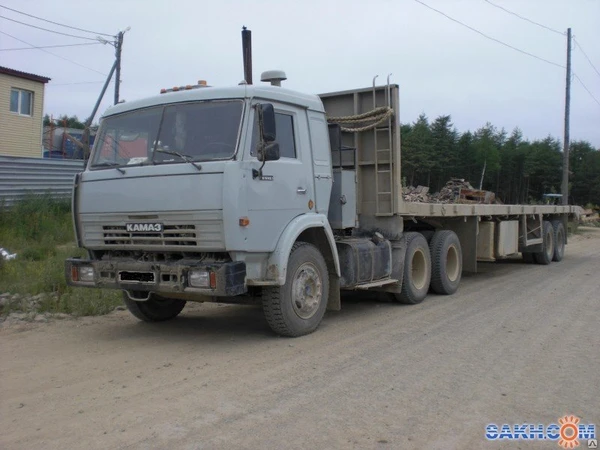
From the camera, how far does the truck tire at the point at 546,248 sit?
47.9ft

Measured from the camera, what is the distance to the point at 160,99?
20.7ft

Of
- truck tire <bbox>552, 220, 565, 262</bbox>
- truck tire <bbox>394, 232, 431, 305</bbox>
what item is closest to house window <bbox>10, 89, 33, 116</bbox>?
truck tire <bbox>394, 232, 431, 305</bbox>

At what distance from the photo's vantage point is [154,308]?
748 centimetres

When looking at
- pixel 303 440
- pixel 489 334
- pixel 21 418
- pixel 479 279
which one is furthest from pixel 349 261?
pixel 479 279

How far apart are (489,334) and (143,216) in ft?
13.6

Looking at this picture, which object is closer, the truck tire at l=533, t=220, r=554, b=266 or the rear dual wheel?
the rear dual wheel

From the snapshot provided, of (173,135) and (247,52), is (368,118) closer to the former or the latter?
(173,135)

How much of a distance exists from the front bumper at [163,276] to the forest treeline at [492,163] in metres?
32.9

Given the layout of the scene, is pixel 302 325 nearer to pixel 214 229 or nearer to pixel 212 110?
pixel 214 229

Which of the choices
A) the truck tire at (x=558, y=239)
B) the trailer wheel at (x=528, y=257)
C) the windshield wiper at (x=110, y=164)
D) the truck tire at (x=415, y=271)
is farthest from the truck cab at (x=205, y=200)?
the truck tire at (x=558, y=239)

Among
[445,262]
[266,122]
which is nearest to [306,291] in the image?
[266,122]

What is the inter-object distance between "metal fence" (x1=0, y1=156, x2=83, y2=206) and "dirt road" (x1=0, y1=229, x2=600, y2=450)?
8.69 m

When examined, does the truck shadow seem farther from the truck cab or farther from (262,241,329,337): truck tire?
the truck cab

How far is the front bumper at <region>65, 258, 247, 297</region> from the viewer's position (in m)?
5.53
